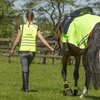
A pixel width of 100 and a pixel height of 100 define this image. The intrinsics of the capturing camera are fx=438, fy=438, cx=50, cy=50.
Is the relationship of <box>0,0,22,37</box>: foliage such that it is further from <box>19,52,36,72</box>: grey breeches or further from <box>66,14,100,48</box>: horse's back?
<box>66,14,100,48</box>: horse's back

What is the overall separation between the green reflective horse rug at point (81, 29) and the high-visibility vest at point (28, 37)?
1.35m

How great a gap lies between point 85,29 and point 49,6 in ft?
192

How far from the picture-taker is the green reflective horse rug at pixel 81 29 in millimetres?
8930

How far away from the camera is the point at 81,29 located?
906 centimetres

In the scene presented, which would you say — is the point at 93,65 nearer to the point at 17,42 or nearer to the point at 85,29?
the point at 85,29

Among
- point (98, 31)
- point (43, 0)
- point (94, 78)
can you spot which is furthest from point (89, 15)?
point (43, 0)

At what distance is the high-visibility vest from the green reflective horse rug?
1354 millimetres

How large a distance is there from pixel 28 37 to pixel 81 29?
199cm

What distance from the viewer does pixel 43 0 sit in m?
68.2

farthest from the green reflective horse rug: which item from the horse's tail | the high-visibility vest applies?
the high-visibility vest

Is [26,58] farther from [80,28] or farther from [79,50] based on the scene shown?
[80,28]

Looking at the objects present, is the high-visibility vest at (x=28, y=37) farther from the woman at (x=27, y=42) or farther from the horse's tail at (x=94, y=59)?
the horse's tail at (x=94, y=59)

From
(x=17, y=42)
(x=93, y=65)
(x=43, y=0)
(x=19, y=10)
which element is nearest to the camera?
(x=93, y=65)

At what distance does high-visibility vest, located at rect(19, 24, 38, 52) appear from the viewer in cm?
1062
